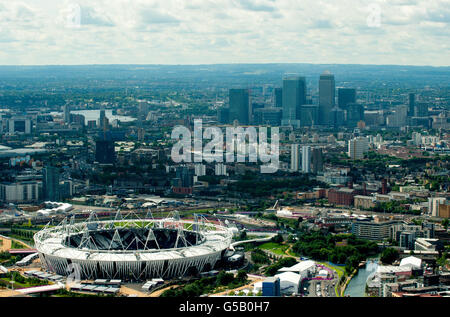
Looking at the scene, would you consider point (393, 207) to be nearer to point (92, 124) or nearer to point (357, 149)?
point (357, 149)

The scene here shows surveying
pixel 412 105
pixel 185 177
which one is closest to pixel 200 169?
pixel 185 177

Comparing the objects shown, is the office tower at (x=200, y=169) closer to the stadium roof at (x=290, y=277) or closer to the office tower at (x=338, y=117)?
the stadium roof at (x=290, y=277)

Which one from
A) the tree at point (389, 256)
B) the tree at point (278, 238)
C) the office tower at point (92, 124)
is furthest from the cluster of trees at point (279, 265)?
the office tower at point (92, 124)

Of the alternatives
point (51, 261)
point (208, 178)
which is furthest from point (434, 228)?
point (208, 178)

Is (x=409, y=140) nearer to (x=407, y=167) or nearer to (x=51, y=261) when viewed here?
(x=407, y=167)

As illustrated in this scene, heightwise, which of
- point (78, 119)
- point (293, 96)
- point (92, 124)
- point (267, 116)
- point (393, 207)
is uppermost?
point (293, 96)
